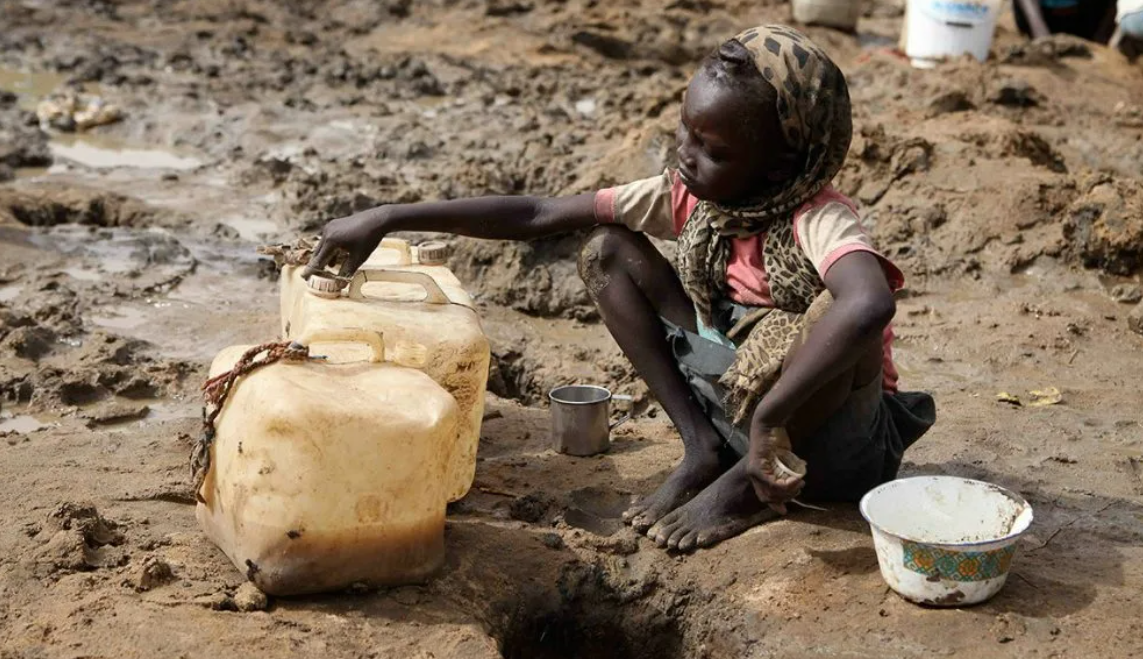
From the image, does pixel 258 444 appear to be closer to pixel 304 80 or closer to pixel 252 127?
pixel 252 127

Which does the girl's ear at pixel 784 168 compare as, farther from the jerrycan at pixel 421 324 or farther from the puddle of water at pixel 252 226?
the puddle of water at pixel 252 226

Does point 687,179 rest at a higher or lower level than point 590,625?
higher

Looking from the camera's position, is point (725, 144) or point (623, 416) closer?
point (725, 144)

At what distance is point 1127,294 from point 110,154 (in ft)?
18.7

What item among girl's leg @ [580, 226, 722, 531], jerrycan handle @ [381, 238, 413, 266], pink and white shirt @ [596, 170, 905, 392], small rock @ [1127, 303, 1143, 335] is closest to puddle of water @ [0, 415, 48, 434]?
jerrycan handle @ [381, 238, 413, 266]

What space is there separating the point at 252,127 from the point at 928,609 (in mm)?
6065

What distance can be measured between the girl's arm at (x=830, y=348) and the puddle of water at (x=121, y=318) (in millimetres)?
2951

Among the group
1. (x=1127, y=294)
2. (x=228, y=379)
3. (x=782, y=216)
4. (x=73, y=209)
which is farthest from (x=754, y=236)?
(x=73, y=209)

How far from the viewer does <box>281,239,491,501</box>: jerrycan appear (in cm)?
291

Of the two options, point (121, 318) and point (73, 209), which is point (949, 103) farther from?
point (73, 209)

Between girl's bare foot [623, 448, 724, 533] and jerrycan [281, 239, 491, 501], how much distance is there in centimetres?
44

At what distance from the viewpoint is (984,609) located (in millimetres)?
2648

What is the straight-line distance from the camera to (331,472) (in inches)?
99.4

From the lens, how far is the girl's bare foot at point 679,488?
10.2ft
